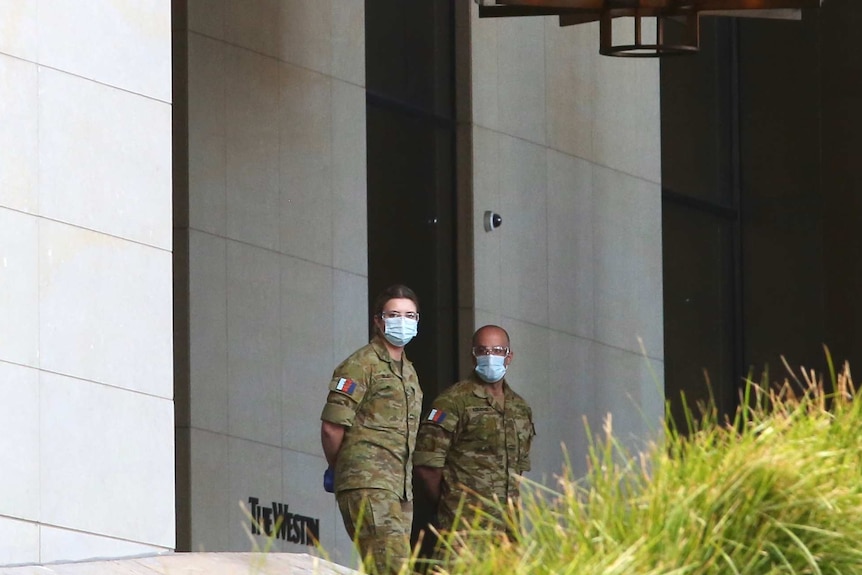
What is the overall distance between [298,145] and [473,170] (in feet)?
6.03

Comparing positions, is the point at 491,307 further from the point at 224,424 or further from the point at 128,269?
the point at 128,269

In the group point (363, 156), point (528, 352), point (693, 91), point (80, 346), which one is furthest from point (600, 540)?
point (693, 91)

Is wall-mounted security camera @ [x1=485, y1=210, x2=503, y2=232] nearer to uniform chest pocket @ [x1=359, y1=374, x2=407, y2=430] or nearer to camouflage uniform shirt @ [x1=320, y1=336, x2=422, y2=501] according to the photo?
camouflage uniform shirt @ [x1=320, y1=336, x2=422, y2=501]

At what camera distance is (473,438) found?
10.8m

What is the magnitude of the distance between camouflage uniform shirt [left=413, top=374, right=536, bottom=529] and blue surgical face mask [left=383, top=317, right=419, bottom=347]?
1551mm

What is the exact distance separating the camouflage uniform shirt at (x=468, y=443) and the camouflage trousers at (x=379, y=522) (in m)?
1.61

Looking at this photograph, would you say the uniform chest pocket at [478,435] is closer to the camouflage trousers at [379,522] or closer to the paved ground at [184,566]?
the camouflage trousers at [379,522]

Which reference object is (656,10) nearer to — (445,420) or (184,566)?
(445,420)

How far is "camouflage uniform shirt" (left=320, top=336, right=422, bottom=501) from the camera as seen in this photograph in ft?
29.7

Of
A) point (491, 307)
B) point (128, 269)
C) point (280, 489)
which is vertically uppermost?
point (128, 269)

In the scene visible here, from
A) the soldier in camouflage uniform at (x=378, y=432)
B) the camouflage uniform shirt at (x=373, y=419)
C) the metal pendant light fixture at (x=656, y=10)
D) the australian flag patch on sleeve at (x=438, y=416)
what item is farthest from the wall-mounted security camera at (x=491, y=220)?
the camouflage uniform shirt at (x=373, y=419)

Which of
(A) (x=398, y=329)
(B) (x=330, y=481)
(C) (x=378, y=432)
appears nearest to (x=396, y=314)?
(A) (x=398, y=329)

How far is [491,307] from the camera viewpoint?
47.0ft

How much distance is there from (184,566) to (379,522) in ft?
4.64
